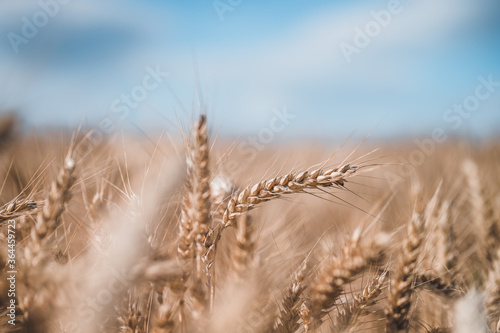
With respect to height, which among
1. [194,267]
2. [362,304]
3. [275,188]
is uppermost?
[275,188]

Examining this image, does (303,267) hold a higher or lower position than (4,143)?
lower

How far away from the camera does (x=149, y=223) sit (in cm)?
103

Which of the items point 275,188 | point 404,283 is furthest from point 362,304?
point 275,188

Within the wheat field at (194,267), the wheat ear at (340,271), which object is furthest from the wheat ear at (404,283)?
the wheat ear at (340,271)

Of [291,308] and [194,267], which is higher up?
[194,267]

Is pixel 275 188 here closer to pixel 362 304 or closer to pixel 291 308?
pixel 291 308

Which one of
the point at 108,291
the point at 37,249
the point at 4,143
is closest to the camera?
the point at 108,291

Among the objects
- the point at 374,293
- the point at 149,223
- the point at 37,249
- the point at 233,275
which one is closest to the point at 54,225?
the point at 37,249

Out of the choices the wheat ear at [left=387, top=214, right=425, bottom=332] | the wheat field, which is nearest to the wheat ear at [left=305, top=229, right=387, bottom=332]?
the wheat field

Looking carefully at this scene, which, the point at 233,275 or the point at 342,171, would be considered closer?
the point at 342,171

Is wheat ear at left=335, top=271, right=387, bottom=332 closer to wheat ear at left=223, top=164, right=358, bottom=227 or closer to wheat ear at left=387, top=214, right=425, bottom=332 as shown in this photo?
wheat ear at left=387, top=214, right=425, bottom=332

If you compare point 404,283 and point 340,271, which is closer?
point 340,271

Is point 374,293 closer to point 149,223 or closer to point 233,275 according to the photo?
point 233,275

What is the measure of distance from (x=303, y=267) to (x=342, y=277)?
0.72 feet
